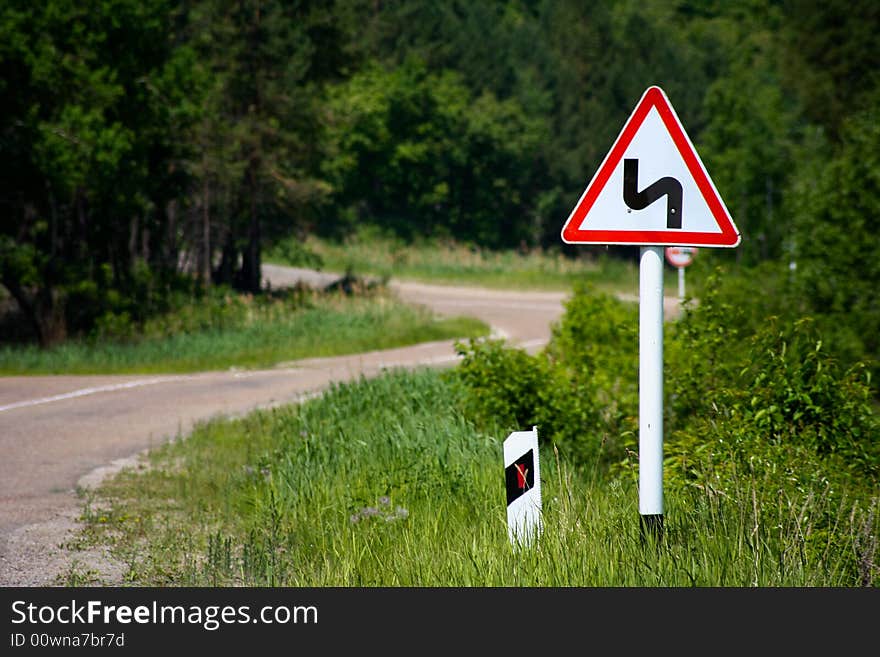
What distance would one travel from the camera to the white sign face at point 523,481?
6.24m

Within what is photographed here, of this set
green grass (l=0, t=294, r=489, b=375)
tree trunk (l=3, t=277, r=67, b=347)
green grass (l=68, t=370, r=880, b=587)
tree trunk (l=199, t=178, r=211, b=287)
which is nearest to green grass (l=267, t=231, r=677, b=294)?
tree trunk (l=199, t=178, r=211, b=287)

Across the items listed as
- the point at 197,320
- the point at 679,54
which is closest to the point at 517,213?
the point at 679,54

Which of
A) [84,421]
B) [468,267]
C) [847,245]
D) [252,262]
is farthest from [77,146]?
[468,267]

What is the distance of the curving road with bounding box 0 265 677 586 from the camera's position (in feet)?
26.7

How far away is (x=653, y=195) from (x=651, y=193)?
0.01 meters

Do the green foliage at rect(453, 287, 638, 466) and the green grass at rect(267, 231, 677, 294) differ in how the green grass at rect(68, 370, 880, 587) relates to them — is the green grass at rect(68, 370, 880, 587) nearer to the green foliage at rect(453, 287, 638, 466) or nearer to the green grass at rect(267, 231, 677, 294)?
the green foliage at rect(453, 287, 638, 466)

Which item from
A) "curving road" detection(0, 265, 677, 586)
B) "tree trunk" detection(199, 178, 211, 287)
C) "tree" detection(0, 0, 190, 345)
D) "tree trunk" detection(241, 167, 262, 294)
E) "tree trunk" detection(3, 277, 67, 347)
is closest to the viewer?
"curving road" detection(0, 265, 677, 586)

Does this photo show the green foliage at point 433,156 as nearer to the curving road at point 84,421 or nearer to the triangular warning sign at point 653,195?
the curving road at point 84,421

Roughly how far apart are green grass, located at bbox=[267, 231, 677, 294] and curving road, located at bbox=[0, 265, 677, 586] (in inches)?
899

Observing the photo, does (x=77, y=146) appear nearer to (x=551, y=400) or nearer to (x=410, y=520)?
(x=551, y=400)

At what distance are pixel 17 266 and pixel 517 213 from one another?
2154 inches

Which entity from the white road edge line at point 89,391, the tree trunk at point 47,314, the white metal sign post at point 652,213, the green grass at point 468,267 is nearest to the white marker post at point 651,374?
the white metal sign post at point 652,213

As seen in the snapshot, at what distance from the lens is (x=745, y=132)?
133 feet

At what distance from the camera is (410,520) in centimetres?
723
